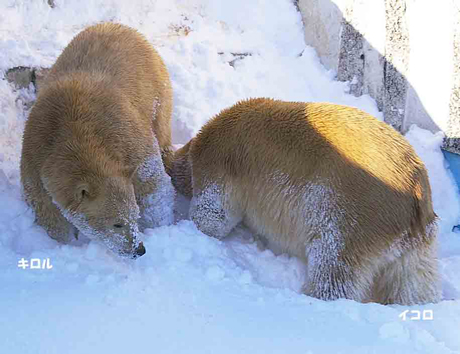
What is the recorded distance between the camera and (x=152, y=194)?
448cm

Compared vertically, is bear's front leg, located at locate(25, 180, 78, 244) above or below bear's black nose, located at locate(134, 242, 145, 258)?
below

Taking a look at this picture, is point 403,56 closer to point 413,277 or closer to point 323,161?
point 323,161

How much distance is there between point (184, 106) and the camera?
5805mm

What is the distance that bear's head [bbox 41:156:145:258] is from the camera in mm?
3895

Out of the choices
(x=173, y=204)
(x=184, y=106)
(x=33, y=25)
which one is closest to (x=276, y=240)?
(x=173, y=204)

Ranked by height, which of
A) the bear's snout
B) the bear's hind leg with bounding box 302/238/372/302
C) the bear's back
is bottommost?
the bear's snout

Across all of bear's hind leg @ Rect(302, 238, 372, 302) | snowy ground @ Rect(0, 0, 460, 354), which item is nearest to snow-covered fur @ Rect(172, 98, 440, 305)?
bear's hind leg @ Rect(302, 238, 372, 302)

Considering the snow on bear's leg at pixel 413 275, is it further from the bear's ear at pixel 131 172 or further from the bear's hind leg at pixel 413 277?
the bear's ear at pixel 131 172

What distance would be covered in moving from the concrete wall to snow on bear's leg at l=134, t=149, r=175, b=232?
238 centimetres

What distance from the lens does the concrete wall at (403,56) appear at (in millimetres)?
5074

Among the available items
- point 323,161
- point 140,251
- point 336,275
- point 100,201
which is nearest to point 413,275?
point 336,275

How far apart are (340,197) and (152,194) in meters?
1.48

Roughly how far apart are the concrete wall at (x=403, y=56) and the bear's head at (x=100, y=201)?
2.84m

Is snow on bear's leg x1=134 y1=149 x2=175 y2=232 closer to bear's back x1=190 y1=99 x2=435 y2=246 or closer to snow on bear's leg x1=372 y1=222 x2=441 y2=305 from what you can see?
bear's back x1=190 y1=99 x2=435 y2=246
